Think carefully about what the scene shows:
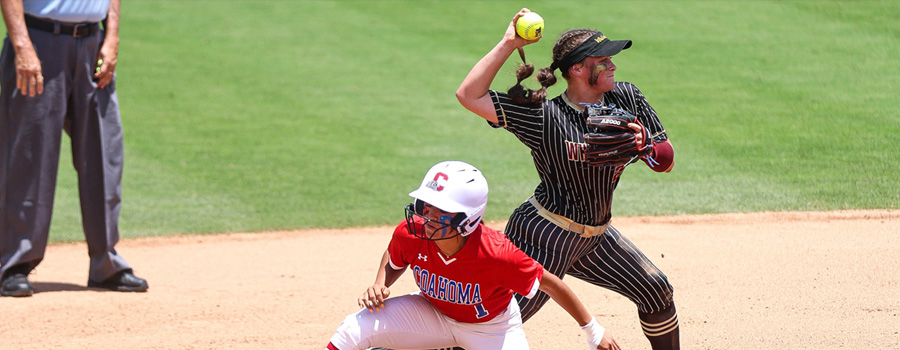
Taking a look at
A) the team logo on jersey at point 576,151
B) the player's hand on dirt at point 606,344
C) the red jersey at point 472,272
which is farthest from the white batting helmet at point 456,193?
the player's hand on dirt at point 606,344

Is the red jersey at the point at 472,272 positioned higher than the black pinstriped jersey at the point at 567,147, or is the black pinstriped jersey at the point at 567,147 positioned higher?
the black pinstriped jersey at the point at 567,147

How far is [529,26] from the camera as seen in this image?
401 centimetres

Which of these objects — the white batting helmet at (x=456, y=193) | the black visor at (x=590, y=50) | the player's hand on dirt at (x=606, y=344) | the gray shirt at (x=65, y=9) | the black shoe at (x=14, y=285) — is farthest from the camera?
the black shoe at (x=14, y=285)

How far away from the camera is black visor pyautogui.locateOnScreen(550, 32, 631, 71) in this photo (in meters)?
4.22

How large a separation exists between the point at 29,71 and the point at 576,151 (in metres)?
3.35

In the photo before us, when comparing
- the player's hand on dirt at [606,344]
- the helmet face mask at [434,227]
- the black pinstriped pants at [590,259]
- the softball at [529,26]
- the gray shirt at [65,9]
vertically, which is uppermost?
the softball at [529,26]

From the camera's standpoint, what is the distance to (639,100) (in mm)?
4457

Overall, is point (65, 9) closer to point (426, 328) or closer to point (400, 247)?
point (400, 247)

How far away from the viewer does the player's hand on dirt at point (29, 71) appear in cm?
566

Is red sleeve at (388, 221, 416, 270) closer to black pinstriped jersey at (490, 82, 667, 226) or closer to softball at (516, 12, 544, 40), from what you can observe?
black pinstriped jersey at (490, 82, 667, 226)

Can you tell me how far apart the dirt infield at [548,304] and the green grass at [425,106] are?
0.54 m

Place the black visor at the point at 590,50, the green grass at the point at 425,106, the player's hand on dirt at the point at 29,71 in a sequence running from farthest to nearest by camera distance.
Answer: the green grass at the point at 425,106, the player's hand on dirt at the point at 29,71, the black visor at the point at 590,50

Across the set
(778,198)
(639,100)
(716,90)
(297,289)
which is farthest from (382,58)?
(639,100)

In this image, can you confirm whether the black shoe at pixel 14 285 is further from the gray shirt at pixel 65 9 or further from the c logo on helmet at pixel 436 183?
the c logo on helmet at pixel 436 183
